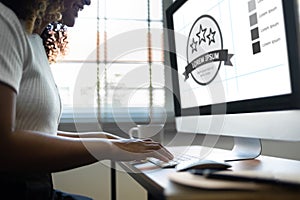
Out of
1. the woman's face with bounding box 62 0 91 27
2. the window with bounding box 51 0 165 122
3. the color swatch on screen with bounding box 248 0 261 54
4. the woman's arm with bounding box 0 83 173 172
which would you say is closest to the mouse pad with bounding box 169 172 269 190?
the woman's arm with bounding box 0 83 173 172

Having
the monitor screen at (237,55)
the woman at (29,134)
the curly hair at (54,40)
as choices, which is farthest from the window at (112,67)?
the woman at (29,134)

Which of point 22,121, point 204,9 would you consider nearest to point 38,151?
point 22,121

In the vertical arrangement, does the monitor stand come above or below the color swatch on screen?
below

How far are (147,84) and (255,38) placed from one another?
3.68ft

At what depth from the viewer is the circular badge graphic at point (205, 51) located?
945 millimetres

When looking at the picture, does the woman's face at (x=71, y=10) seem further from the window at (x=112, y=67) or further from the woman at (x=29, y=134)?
the window at (x=112, y=67)

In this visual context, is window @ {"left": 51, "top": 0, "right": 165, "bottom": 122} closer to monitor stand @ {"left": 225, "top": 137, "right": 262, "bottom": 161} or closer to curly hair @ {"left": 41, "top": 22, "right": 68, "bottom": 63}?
curly hair @ {"left": 41, "top": 22, "right": 68, "bottom": 63}

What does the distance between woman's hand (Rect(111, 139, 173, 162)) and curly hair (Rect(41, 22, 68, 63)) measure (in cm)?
66

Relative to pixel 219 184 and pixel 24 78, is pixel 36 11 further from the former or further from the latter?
pixel 219 184

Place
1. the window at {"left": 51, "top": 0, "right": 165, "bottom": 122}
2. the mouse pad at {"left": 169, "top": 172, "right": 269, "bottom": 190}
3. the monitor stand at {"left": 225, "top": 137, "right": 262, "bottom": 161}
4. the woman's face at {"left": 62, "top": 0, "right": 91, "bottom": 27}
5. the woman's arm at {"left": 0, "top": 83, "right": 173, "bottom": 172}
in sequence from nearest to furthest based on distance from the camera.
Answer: the mouse pad at {"left": 169, "top": 172, "right": 269, "bottom": 190} < the woman's arm at {"left": 0, "top": 83, "right": 173, "bottom": 172} < the monitor stand at {"left": 225, "top": 137, "right": 262, "bottom": 161} < the woman's face at {"left": 62, "top": 0, "right": 91, "bottom": 27} < the window at {"left": 51, "top": 0, "right": 165, "bottom": 122}

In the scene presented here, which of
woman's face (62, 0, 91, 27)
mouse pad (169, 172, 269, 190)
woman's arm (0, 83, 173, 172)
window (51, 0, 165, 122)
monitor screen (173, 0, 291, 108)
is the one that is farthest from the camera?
window (51, 0, 165, 122)

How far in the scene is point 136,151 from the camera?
761mm

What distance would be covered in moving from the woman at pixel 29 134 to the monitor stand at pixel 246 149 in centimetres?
24

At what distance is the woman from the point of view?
612 mm
